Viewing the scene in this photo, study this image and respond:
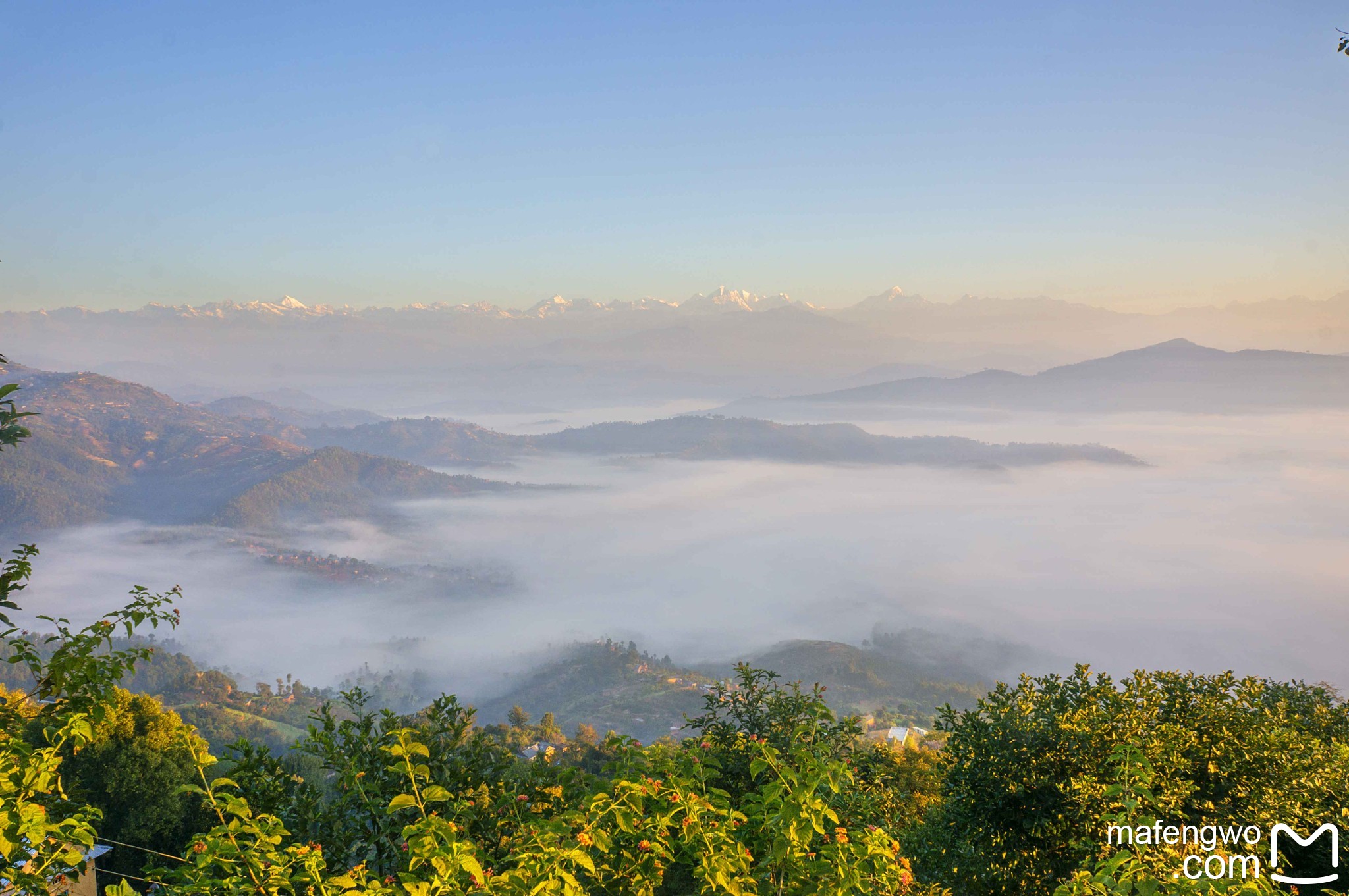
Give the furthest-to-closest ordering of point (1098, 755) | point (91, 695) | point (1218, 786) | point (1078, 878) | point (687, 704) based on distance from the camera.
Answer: point (687, 704), point (1098, 755), point (1218, 786), point (91, 695), point (1078, 878)

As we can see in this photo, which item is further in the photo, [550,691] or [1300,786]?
[550,691]

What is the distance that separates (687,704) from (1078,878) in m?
153

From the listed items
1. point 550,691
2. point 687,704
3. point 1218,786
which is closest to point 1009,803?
point 1218,786

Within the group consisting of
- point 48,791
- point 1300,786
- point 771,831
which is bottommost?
point 1300,786

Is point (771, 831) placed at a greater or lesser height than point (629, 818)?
lesser

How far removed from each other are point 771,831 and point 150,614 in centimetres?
530

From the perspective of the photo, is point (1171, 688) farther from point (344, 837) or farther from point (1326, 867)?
point (344, 837)

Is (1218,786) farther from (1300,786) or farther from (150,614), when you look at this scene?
(150,614)

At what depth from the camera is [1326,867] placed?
6391 mm

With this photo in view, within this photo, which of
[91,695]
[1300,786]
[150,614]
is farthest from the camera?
[1300,786]

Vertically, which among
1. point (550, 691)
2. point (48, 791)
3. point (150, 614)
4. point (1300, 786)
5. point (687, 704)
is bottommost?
point (550, 691)

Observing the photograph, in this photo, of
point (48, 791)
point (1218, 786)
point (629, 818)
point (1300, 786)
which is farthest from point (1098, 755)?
point (48, 791)

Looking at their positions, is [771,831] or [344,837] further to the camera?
[344,837]

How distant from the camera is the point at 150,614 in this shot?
5809mm
